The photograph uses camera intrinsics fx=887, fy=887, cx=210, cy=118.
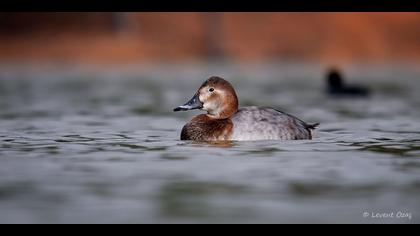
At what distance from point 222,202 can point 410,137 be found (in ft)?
16.7

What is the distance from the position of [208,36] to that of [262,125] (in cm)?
3219

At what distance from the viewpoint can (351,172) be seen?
27.2 ft

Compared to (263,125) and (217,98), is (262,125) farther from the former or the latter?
(217,98)

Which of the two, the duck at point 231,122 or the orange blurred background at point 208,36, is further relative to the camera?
the orange blurred background at point 208,36

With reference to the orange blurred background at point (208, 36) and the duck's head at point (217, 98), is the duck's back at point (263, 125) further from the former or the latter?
the orange blurred background at point (208, 36)

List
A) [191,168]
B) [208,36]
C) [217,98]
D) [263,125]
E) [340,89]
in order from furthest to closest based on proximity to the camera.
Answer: [208,36] → [340,89] → [217,98] → [263,125] → [191,168]

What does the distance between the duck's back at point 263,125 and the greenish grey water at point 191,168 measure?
0.15 metres

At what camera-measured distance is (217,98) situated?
10.9 metres

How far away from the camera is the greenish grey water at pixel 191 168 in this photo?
655cm

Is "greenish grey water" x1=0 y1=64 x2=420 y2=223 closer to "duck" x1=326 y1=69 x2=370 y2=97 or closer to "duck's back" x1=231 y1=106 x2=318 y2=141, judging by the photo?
"duck's back" x1=231 y1=106 x2=318 y2=141

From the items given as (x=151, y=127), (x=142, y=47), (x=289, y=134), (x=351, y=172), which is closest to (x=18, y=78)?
(x=142, y=47)

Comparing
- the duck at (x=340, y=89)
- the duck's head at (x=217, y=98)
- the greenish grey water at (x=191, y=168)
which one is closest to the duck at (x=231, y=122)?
the duck's head at (x=217, y=98)

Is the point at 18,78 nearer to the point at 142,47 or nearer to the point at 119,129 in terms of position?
the point at 142,47

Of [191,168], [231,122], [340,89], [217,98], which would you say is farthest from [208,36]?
[191,168]
